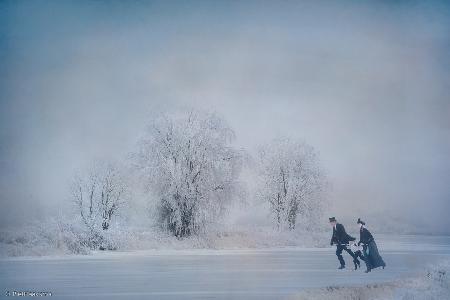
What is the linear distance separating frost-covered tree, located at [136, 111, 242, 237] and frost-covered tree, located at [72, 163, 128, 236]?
1.02 m

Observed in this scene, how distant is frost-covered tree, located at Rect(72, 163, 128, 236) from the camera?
46.1 ft

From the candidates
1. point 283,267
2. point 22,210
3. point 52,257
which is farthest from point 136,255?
point 283,267

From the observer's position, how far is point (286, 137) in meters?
13.8

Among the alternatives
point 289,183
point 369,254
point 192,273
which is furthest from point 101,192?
point 369,254

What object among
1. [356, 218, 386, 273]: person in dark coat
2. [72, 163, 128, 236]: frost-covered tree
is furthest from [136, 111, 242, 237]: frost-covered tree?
[356, 218, 386, 273]: person in dark coat

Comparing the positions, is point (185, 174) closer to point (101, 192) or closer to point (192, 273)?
point (101, 192)

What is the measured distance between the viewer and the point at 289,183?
16.2 metres

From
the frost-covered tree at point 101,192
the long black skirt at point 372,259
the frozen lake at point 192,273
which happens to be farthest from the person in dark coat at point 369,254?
the frost-covered tree at point 101,192

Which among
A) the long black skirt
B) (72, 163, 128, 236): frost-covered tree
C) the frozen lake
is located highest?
(72, 163, 128, 236): frost-covered tree

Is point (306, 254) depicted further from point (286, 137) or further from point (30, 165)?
point (30, 165)

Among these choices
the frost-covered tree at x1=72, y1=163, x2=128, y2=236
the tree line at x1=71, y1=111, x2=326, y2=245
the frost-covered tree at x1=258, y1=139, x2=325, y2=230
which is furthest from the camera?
the frost-covered tree at x1=258, y1=139, x2=325, y2=230

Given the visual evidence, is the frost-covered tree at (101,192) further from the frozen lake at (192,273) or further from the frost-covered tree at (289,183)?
the frost-covered tree at (289,183)

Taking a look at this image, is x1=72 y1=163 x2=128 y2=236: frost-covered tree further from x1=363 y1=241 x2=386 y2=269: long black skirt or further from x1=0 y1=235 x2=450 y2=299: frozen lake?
x1=363 y1=241 x2=386 y2=269: long black skirt

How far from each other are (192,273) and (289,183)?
28.1 feet
